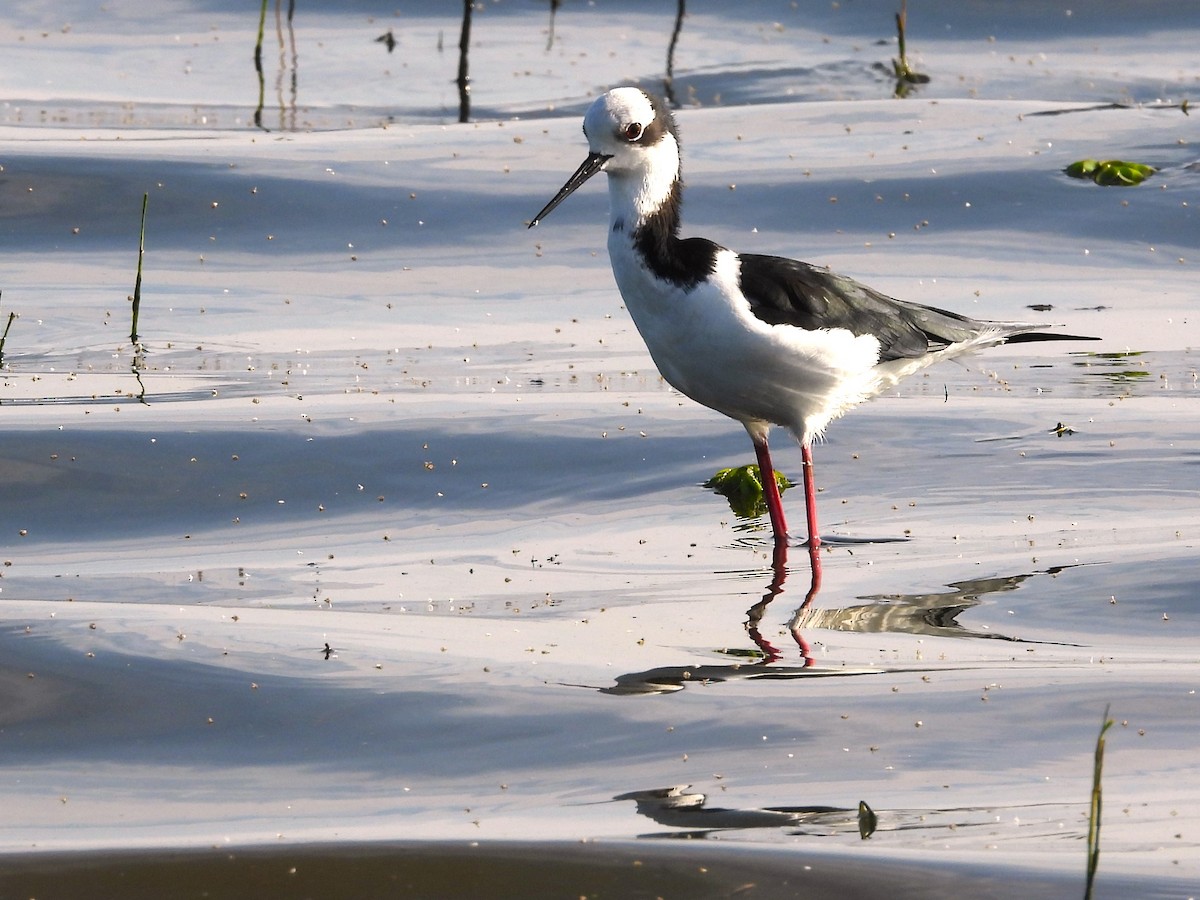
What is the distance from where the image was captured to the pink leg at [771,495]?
804 centimetres

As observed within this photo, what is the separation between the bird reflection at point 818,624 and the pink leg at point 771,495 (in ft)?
0.45

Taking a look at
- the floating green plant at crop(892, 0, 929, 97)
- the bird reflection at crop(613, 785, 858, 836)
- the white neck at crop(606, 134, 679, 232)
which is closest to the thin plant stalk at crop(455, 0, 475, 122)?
the floating green plant at crop(892, 0, 929, 97)

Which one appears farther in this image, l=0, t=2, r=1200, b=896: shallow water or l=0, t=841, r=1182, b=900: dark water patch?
l=0, t=2, r=1200, b=896: shallow water

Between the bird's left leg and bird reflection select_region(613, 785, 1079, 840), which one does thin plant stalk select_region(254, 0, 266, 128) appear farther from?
bird reflection select_region(613, 785, 1079, 840)

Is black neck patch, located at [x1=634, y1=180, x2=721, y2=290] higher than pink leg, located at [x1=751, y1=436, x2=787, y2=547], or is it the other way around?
black neck patch, located at [x1=634, y1=180, x2=721, y2=290]

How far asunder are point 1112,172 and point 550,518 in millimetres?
6765

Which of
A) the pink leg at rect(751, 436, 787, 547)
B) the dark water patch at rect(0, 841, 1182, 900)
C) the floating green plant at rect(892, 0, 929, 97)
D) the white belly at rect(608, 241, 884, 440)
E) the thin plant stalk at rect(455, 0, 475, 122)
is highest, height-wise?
the floating green plant at rect(892, 0, 929, 97)

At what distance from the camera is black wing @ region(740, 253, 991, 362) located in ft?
25.6

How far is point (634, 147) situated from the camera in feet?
25.8

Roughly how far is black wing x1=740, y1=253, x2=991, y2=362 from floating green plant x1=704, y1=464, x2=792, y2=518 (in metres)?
0.92

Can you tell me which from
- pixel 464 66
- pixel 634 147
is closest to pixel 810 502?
pixel 634 147

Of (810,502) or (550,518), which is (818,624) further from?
(550,518)

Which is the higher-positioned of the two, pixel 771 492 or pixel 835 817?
pixel 771 492

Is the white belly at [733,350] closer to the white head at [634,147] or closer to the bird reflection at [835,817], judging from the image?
the white head at [634,147]
